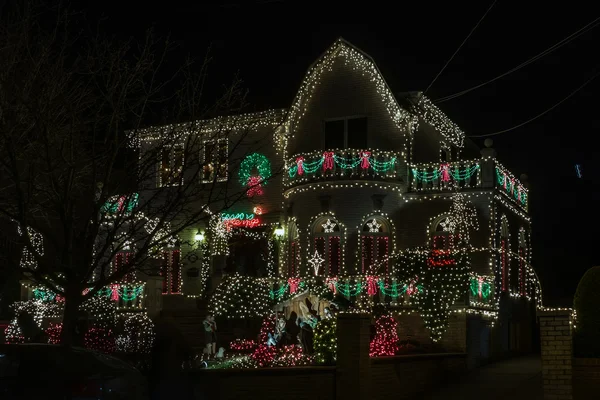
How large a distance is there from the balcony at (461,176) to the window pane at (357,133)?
2050 millimetres

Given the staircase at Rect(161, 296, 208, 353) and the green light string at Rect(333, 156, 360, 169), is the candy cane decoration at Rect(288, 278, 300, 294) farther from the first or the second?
the green light string at Rect(333, 156, 360, 169)

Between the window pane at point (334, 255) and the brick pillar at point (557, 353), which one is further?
the window pane at point (334, 255)

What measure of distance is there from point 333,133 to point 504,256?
7.08 metres

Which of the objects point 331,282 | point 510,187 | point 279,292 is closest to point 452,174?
point 510,187

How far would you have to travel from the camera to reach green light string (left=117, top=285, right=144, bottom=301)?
2850 cm

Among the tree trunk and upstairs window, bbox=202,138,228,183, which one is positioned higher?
upstairs window, bbox=202,138,228,183

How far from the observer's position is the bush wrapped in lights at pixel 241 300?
81.5 ft

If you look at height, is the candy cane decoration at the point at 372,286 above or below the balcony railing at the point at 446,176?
below

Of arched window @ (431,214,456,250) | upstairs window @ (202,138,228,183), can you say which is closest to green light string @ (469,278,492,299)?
→ arched window @ (431,214,456,250)

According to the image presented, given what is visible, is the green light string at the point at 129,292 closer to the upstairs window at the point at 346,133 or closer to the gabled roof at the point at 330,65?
the gabled roof at the point at 330,65

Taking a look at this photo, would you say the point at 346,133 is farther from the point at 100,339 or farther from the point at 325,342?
the point at 325,342

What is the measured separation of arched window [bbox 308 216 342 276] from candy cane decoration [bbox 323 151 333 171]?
Result: 1.69m

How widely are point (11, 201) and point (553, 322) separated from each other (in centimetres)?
1155

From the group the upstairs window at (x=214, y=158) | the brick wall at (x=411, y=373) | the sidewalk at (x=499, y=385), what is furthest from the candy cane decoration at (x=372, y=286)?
the upstairs window at (x=214, y=158)
